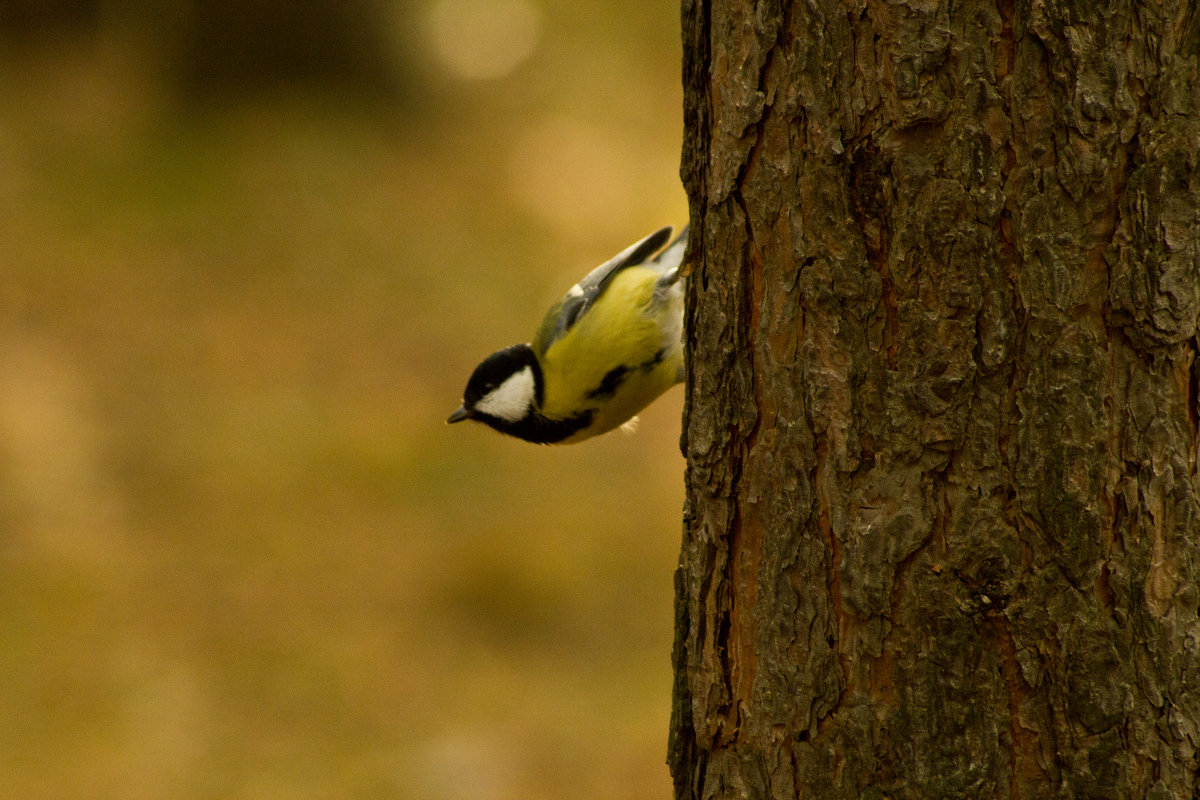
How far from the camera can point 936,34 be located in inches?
48.0

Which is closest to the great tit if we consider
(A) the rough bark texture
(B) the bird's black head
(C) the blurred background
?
(B) the bird's black head

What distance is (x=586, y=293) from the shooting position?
333cm

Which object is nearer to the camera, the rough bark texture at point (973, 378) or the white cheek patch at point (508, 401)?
the rough bark texture at point (973, 378)

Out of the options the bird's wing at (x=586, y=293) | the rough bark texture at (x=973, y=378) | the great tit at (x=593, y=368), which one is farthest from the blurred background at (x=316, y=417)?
the rough bark texture at (x=973, y=378)

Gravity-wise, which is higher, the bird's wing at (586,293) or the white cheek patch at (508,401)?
the bird's wing at (586,293)

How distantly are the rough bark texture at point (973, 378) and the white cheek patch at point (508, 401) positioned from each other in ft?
6.10

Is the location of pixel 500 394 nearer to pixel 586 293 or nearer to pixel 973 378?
pixel 586 293

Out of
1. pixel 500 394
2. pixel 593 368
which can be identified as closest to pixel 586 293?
pixel 593 368

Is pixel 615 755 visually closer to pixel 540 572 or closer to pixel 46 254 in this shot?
pixel 540 572

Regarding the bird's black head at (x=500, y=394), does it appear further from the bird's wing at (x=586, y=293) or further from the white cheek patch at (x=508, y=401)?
the bird's wing at (x=586, y=293)

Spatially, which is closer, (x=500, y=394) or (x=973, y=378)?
(x=973, y=378)

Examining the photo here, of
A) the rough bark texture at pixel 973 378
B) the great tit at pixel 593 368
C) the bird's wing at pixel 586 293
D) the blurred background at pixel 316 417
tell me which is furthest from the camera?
the blurred background at pixel 316 417

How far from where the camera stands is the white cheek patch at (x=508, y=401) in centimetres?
320

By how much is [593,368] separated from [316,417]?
260 centimetres
